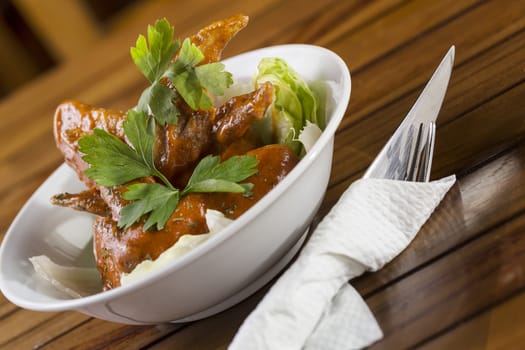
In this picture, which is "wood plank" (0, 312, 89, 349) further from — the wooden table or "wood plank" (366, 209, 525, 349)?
"wood plank" (366, 209, 525, 349)

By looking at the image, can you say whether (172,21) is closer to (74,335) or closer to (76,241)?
(76,241)

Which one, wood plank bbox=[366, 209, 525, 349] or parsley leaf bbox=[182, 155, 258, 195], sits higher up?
parsley leaf bbox=[182, 155, 258, 195]

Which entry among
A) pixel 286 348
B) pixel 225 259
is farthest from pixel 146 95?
pixel 286 348

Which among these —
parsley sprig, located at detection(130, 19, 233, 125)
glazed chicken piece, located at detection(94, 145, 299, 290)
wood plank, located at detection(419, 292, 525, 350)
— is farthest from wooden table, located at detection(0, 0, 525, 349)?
parsley sprig, located at detection(130, 19, 233, 125)

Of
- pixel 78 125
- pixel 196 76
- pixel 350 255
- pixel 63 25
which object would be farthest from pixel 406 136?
pixel 63 25

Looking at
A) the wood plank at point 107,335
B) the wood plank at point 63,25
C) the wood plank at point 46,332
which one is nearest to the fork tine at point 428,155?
the wood plank at point 107,335

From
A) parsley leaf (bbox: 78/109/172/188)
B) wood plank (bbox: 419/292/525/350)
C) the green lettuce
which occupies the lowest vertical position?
wood plank (bbox: 419/292/525/350)

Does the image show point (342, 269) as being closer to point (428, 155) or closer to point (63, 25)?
point (428, 155)
